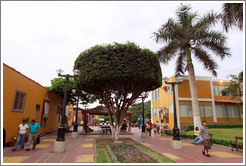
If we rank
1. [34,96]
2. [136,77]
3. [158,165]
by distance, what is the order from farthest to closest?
[34,96]
[136,77]
[158,165]

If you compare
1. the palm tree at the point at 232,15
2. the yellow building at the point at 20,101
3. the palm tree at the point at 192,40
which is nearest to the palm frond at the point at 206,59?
the palm tree at the point at 192,40

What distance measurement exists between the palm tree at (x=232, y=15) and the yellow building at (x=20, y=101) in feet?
40.7


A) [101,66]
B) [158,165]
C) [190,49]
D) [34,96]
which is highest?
[190,49]

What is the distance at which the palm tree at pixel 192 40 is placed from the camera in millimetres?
12445

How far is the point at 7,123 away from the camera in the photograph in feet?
28.4

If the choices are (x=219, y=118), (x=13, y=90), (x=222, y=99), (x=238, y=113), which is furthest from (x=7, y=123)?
(x=238, y=113)

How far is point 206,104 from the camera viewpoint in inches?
774

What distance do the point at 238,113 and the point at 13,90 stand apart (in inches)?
→ 991

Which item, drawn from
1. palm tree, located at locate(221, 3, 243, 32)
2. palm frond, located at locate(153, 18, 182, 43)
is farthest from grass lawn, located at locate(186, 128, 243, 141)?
palm frond, located at locate(153, 18, 182, 43)

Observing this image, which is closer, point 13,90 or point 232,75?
point 13,90

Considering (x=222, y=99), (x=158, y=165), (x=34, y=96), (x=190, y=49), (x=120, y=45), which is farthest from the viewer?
(x=222, y=99)

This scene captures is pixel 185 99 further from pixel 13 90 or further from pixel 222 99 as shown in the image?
pixel 13 90

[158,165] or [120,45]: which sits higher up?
[120,45]

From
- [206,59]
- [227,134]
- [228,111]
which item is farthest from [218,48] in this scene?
[228,111]
